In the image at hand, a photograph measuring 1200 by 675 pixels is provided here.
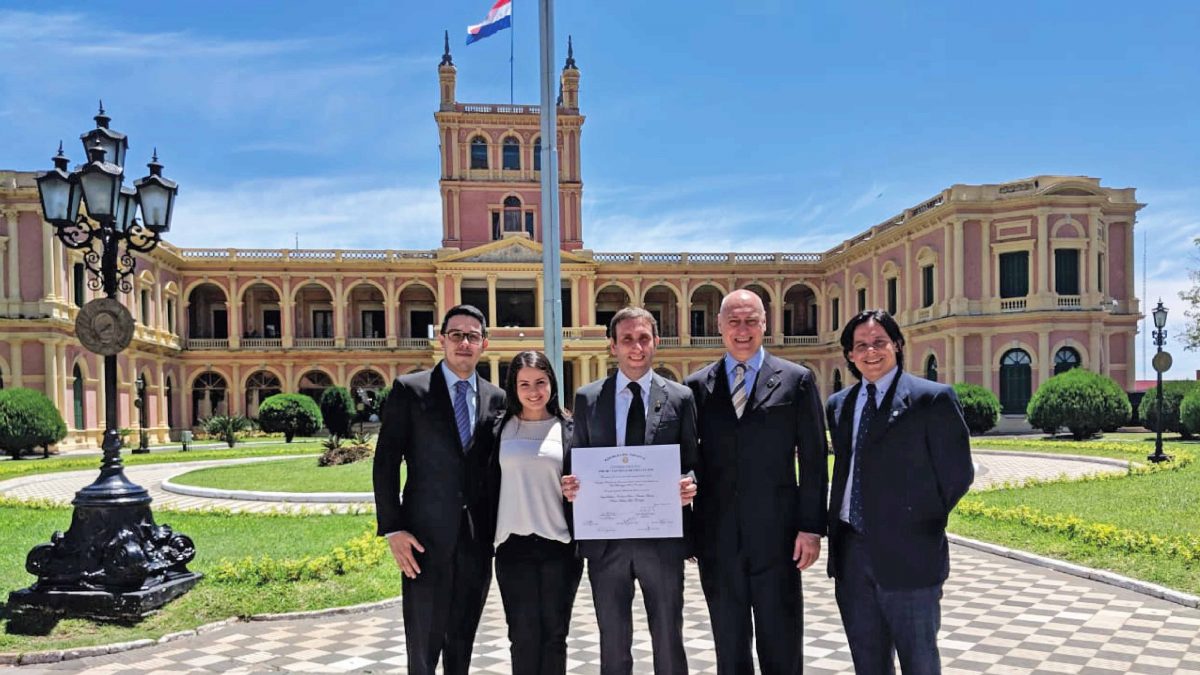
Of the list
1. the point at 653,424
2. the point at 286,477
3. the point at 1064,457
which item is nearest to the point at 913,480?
the point at 653,424

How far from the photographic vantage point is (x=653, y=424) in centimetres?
409

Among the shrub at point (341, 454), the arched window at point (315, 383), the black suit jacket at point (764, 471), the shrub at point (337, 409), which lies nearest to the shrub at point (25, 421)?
the shrub at point (341, 454)

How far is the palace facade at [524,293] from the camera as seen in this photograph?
33.0 meters

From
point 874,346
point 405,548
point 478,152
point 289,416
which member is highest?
point 478,152

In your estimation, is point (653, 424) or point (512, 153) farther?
point (512, 153)

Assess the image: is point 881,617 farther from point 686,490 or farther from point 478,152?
point 478,152

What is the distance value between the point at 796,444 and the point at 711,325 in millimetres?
48098

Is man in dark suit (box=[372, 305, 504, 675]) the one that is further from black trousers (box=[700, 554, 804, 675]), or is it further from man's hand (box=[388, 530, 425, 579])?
black trousers (box=[700, 554, 804, 675])

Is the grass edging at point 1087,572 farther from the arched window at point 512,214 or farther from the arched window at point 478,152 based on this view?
the arched window at point 478,152

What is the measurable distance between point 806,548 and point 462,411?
5.95ft

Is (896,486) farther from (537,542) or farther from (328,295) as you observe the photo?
(328,295)

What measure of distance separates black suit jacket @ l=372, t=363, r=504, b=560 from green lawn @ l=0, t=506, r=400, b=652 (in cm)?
306

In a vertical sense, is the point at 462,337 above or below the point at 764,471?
above

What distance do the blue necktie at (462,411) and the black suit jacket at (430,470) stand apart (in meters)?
0.03
